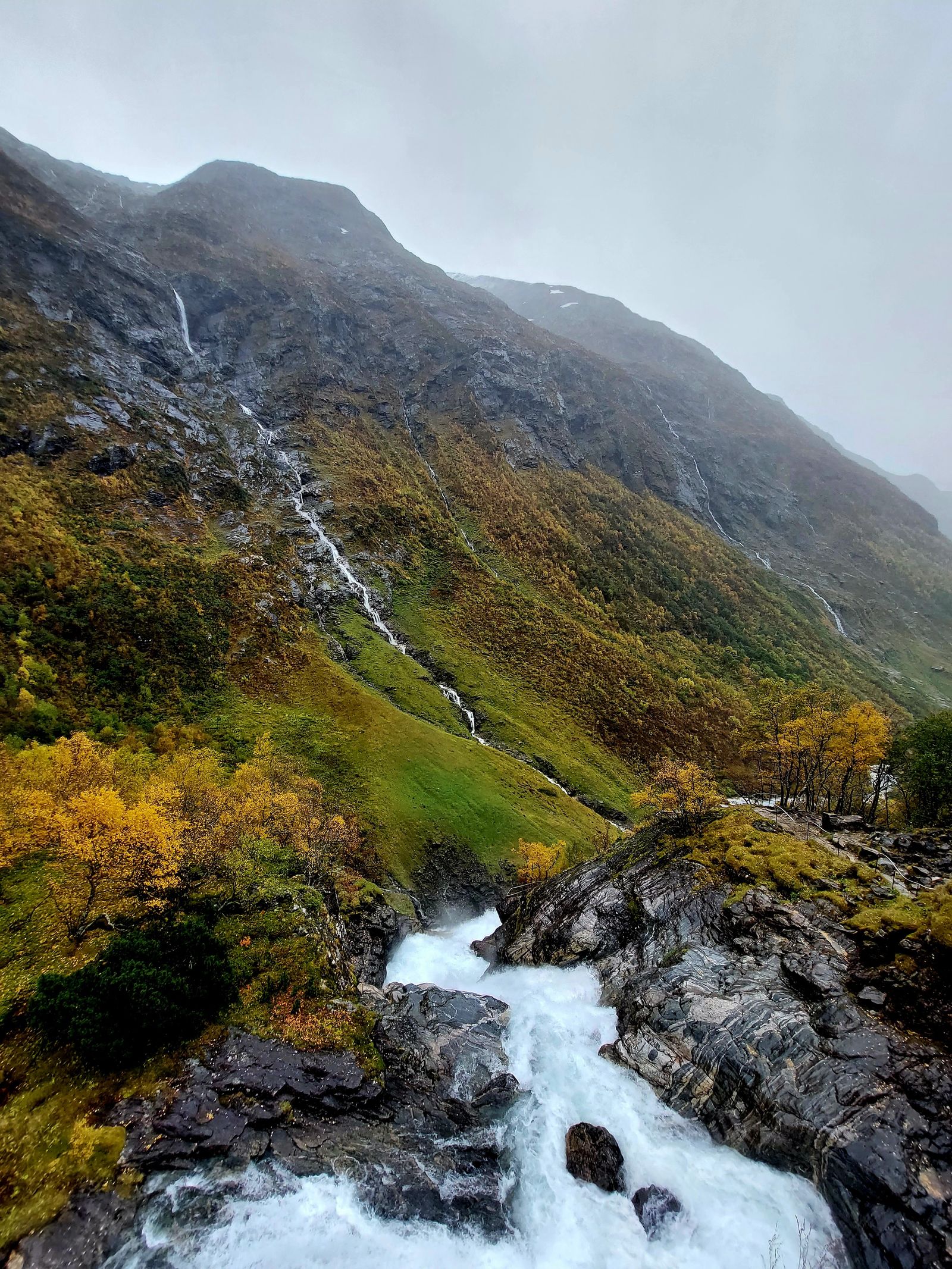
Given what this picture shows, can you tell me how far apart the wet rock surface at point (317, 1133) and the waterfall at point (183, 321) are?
17093cm

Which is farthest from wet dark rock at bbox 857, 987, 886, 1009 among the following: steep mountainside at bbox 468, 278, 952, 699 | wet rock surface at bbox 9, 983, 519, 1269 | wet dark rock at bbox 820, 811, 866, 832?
steep mountainside at bbox 468, 278, 952, 699

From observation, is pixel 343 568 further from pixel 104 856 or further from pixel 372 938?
pixel 104 856

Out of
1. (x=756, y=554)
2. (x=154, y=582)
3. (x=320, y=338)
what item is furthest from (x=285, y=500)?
(x=756, y=554)

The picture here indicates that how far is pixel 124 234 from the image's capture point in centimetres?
16488

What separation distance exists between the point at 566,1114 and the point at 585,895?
49.8 feet

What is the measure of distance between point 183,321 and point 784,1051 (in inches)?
7673

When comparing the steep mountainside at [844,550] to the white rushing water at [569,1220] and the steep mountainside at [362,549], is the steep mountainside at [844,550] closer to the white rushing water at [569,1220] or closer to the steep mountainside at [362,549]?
the steep mountainside at [362,549]

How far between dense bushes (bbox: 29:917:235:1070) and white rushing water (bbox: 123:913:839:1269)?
483cm

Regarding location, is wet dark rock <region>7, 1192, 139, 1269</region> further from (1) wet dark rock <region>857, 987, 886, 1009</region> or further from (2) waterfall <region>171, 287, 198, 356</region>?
(2) waterfall <region>171, 287, 198, 356</region>

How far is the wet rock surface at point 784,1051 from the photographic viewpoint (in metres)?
14.7

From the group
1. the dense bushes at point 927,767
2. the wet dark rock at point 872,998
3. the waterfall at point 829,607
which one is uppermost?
the waterfall at point 829,607

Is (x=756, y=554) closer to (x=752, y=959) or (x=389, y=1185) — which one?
(x=752, y=959)

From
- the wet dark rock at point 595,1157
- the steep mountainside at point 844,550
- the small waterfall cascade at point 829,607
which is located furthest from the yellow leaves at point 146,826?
the steep mountainside at point 844,550

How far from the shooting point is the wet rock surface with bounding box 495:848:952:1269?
14664 millimetres
